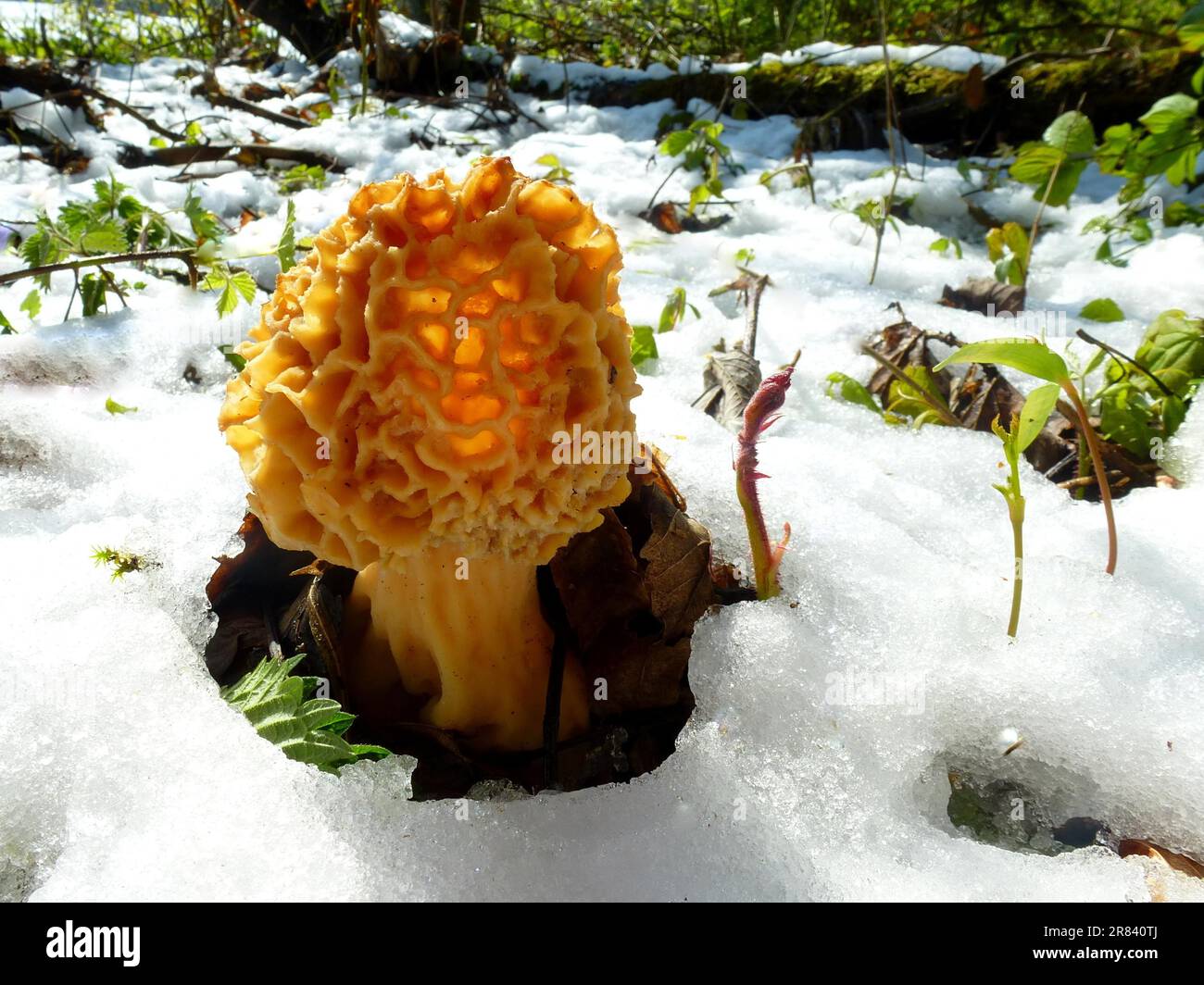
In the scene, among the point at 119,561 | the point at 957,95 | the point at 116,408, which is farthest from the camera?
the point at 957,95

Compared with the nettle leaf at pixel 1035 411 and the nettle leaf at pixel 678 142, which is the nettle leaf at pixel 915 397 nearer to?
the nettle leaf at pixel 1035 411

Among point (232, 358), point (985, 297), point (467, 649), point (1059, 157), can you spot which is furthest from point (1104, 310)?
point (232, 358)

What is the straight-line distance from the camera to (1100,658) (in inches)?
68.8

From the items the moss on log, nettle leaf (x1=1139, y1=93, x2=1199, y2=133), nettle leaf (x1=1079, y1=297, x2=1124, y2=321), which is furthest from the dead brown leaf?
the moss on log

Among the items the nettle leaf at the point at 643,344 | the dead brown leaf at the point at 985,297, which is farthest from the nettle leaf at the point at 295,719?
the dead brown leaf at the point at 985,297

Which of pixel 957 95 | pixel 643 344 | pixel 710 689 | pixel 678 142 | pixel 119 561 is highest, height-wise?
pixel 957 95

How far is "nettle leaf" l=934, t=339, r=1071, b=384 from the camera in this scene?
63.5 inches

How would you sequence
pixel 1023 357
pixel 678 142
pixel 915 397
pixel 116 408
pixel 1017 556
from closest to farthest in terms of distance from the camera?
pixel 1023 357 < pixel 1017 556 < pixel 116 408 < pixel 915 397 < pixel 678 142

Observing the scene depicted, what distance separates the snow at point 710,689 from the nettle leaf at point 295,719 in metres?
0.03

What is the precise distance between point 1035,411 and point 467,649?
1288 mm

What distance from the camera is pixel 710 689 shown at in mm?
1759

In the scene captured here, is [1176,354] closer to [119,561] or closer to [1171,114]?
[1171,114]

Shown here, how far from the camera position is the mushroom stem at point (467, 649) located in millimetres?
1777

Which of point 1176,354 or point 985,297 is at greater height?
point 985,297
